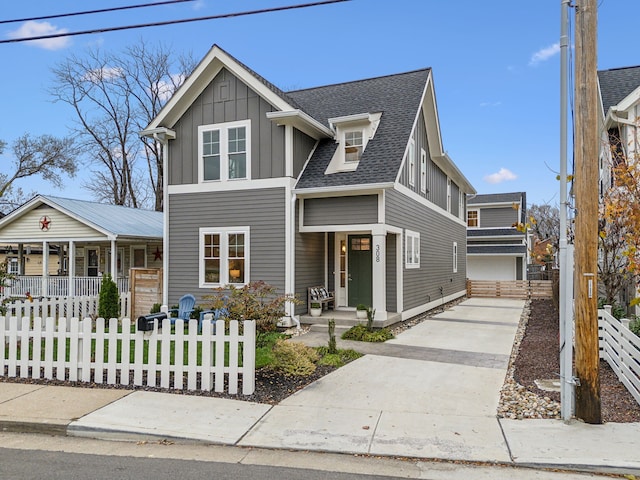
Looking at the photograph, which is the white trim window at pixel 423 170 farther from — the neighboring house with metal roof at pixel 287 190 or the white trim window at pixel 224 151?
the white trim window at pixel 224 151

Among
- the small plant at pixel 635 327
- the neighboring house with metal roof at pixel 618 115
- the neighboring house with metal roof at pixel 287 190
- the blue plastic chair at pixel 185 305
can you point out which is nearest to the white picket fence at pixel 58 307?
the neighboring house with metal roof at pixel 287 190

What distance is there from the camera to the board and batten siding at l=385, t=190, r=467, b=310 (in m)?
13.3

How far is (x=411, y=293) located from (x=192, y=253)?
22.0 ft

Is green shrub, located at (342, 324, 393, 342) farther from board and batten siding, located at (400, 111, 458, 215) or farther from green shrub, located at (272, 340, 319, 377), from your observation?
board and batten siding, located at (400, 111, 458, 215)

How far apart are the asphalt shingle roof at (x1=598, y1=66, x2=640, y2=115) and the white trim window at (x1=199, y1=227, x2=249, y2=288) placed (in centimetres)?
1056

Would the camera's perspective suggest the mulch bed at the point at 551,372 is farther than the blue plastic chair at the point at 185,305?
No

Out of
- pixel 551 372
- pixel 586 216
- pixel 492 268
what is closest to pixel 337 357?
pixel 551 372

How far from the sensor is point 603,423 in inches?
199

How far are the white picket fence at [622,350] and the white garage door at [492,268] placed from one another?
2311 centimetres

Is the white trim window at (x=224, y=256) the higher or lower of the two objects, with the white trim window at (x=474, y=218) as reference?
lower

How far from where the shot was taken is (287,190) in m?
11.9

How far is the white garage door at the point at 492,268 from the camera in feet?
101

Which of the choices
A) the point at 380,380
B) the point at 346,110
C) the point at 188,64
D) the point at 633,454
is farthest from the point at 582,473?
the point at 188,64

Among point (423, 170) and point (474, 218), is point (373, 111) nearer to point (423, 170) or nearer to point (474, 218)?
point (423, 170)
